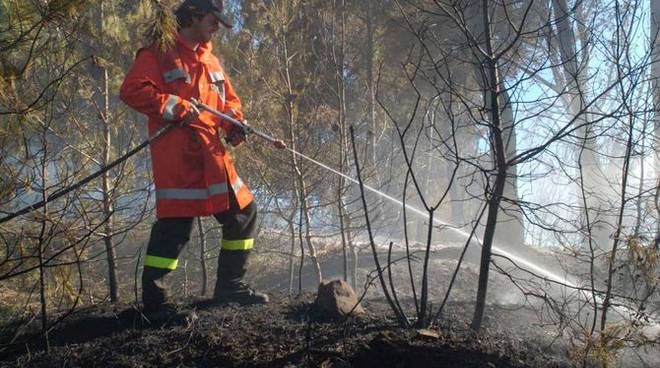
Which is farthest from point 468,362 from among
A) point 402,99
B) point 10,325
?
point 402,99

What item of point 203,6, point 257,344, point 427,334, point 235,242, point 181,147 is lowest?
point 257,344

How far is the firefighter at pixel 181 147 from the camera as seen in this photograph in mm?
2953

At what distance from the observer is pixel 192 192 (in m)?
3.08

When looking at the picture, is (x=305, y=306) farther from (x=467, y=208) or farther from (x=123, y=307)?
(x=467, y=208)

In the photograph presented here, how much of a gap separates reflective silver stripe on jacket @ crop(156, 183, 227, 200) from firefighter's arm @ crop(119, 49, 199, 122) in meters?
0.44

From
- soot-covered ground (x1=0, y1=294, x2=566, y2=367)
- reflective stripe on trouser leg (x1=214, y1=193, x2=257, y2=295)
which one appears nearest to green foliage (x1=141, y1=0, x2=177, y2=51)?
reflective stripe on trouser leg (x1=214, y1=193, x2=257, y2=295)

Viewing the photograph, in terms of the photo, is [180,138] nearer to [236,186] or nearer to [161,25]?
[236,186]

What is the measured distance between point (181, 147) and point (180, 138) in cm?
6

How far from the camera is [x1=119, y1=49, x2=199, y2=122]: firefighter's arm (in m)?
2.90

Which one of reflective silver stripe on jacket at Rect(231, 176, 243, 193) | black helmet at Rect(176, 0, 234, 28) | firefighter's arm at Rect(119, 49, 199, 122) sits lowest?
reflective silver stripe on jacket at Rect(231, 176, 243, 193)

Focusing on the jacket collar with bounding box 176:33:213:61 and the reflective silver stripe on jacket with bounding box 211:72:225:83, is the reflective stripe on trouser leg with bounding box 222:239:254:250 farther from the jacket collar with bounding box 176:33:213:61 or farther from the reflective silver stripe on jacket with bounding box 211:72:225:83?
the jacket collar with bounding box 176:33:213:61

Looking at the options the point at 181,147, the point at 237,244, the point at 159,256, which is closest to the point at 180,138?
the point at 181,147

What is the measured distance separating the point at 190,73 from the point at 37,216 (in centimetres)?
129

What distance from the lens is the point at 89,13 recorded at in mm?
4051
